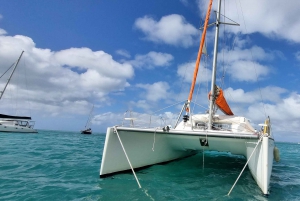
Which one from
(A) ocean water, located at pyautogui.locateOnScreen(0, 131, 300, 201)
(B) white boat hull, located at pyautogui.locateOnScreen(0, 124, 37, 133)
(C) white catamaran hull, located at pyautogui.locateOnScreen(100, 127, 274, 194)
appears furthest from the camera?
(B) white boat hull, located at pyautogui.locateOnScreen(0, 124, 37, 133)

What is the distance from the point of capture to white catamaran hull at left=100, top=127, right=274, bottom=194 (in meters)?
5.64

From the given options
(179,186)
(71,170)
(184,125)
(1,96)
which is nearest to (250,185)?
(179,186)

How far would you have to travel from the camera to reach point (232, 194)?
5312mm

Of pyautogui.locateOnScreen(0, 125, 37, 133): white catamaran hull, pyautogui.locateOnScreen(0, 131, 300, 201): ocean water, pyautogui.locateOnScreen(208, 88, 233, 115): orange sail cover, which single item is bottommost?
pyautogui.locateOnScreen(0, 131, 300, 201): ocean water

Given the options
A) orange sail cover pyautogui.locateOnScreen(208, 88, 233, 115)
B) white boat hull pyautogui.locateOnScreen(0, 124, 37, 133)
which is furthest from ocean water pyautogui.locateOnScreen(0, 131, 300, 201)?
white boat hull pyautogui.locateOnScreen(0, 124, 37, 133)

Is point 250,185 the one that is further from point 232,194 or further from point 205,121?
point 205,121

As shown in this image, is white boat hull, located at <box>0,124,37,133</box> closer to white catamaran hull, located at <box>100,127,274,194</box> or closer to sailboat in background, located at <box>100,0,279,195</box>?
sailboat in background, located at <box>100,0,279,195</box>

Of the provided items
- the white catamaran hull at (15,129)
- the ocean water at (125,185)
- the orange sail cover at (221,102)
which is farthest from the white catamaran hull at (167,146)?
the white catamaran hull at (15,129)

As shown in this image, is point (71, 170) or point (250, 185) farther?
point (71, 170)

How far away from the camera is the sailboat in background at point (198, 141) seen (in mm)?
5770

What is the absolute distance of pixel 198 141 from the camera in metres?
7.49

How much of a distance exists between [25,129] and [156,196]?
3576 centimetres

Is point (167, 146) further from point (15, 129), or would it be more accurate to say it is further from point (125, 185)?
point (15, 129)

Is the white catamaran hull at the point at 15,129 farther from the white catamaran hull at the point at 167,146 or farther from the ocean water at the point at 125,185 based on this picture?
the white catamaran hull at the point at 167,146
